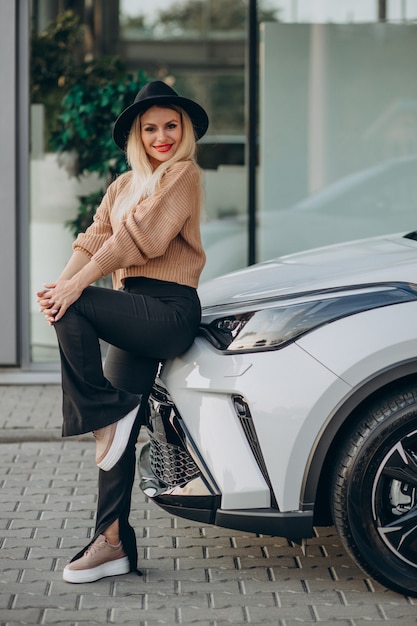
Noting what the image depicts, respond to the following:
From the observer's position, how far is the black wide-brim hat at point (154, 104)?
13.6ft

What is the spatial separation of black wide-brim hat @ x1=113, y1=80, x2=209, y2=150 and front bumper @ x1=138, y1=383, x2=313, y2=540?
107 cm

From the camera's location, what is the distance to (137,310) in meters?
4.00

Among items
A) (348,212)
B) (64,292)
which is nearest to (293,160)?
(348,212)

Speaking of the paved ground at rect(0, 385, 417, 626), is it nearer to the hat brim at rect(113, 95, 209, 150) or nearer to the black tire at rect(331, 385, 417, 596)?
the black tire at rect(331, 385, 417, 596)

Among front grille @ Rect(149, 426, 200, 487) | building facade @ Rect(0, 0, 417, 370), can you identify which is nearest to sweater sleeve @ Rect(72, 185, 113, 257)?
front grille @ Rect(149, 426, 200, 487)

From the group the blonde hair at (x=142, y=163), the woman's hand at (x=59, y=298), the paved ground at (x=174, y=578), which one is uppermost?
the blonde hair at (x=142, y=163)

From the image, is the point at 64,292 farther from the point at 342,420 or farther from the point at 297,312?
the point at 342,420

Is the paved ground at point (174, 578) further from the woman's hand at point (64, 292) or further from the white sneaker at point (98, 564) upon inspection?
the woman's hand at point (64, 292)

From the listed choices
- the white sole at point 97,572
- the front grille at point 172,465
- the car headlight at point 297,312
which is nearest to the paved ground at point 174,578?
the white sole at point 97,572

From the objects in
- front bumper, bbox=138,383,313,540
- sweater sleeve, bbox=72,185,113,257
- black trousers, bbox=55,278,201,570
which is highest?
sweater sleeve, bbox=72,185,113,257

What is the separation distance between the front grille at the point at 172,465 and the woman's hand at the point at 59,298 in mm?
659

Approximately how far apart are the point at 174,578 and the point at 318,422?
2.98ft

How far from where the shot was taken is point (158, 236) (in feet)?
13.0

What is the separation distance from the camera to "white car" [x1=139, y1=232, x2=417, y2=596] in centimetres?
371
